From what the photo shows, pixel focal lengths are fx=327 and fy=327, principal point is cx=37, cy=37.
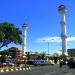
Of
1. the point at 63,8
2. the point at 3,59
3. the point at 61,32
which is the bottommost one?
the point at 3,59

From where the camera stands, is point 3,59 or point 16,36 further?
point 3,59

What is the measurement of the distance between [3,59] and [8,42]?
27.4 ft

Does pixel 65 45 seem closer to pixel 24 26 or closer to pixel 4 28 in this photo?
pixel 24 26

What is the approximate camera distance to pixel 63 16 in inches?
6373

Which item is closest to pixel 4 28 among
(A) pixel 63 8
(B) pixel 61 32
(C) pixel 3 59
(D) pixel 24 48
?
(C) pixel 3 59

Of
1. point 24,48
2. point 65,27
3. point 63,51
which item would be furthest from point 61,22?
point 24,48

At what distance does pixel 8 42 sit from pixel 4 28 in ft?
11.2

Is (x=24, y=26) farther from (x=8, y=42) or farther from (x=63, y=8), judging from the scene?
(x=8, y=42)

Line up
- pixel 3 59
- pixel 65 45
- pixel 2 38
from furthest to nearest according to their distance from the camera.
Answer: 1. pixel 65 45
2. pixel 3 59
3. pixel 2 38

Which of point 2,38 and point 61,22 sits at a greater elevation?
point 61,22

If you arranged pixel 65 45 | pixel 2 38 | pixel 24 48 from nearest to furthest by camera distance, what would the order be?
pixel 2 38, pixel 65 45, pixel 24 48

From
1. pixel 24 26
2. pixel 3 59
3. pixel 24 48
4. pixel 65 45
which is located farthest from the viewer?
pixel 24 26

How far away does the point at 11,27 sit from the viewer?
75.9 m

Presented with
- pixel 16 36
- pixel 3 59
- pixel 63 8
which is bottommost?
pixel 3 59
